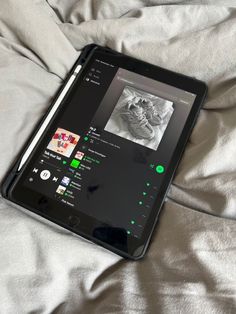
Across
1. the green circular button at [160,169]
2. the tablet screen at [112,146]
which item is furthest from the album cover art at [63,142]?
the green circular button at [160,169]

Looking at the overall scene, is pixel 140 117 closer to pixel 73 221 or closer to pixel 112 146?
pixel 112 146

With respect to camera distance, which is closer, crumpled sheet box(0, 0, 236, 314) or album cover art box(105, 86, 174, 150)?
crumpled sheet box(0, 0, 236, 314)

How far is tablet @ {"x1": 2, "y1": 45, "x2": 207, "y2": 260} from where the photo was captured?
438 millimetres

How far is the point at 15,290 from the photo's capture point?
0.38 m

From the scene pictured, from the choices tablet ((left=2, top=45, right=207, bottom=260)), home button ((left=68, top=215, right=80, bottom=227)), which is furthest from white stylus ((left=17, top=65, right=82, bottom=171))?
home button ((left=68, top=215, right=80, bottom=227))

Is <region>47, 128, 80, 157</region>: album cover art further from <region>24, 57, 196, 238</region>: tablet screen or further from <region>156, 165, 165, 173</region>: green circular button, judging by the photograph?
<region>156, 165, 165, 173</region>: green circular button

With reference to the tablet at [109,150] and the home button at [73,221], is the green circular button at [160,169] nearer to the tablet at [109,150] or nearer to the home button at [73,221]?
the tablet at [109,150]

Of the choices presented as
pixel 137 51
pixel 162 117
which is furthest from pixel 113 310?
pixel 137 51

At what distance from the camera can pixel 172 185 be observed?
0.47 m

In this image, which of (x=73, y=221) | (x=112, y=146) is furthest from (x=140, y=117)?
(x=73, y=221)

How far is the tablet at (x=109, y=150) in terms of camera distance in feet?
1.44

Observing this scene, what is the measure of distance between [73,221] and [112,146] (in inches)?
4.8

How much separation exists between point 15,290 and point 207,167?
0.93ft

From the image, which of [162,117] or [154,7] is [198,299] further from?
[154,7]
